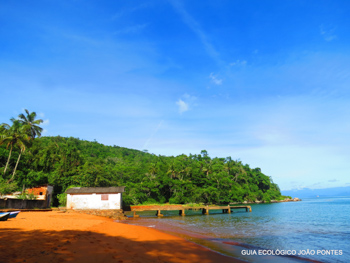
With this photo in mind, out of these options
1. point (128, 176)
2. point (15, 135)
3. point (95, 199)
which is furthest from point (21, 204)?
point (128, 176)

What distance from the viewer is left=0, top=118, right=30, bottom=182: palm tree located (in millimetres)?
41009

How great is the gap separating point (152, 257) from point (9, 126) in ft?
156

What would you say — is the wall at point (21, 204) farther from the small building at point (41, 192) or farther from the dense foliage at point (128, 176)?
the dense foliage at point (128, 176)

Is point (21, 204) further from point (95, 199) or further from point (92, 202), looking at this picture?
point (95, 199)

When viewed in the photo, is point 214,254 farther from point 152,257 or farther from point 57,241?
point 57,241

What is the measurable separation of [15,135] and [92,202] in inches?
810

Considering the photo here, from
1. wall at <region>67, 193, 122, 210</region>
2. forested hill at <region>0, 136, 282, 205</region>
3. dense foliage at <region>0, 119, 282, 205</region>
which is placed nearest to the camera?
wall at <region>67, 193, 122, 210</region>

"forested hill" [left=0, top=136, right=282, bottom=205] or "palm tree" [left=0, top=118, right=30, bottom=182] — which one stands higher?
"palm tree" [left=0, top=118, right=30, bottom=182]

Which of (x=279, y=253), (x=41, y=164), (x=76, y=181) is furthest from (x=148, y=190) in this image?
(x=279, y=253)

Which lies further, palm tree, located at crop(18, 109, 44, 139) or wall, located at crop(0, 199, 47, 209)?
palm tree, located at crop(18, 109, 44, 139)

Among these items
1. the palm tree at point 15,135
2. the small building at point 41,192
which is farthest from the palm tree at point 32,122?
the small building at point 41,192

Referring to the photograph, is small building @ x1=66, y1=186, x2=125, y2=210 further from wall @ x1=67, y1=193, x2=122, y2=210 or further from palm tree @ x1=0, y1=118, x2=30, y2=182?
palm tree @ x1=0, y1=118, x2=30, y2=182

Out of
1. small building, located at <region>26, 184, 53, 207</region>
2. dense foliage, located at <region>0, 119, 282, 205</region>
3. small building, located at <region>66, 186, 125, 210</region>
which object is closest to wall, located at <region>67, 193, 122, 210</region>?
small building, located at <region>66, 186, 125, 210</region>

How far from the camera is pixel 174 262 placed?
9703 mm
